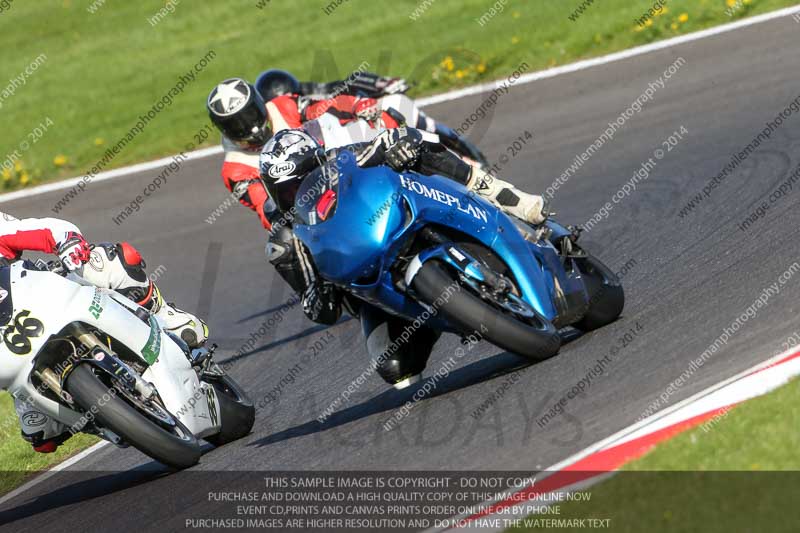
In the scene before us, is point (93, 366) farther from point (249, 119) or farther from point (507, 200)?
point (249, 119)

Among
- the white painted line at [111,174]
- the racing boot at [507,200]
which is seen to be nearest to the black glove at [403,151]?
the racing boot at [507,200]

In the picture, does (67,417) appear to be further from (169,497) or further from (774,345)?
(774,345)

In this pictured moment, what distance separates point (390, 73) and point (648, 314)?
9555 millimetres

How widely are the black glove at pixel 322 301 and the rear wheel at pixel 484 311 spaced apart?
2.87 feet

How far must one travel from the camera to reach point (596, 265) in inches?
299

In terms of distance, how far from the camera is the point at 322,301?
7.07m

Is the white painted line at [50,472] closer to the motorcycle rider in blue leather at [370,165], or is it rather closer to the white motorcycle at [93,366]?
the white motorcycle at [93,366]

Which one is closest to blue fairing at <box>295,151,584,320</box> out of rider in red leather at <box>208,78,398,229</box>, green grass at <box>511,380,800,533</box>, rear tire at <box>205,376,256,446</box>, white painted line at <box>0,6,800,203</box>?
rear tire at <box>205,376,256,446</box>

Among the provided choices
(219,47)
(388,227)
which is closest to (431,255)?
(388,227)

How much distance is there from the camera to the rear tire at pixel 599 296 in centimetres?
745

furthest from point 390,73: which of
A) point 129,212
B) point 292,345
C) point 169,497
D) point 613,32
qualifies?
point 169,497

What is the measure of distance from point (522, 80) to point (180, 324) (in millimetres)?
8115

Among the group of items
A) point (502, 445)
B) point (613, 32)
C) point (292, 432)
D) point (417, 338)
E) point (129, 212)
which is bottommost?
point (129, 212)

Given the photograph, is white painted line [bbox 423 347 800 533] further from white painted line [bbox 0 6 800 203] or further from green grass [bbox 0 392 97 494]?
white painted line [bbox 0 6 800 203]
